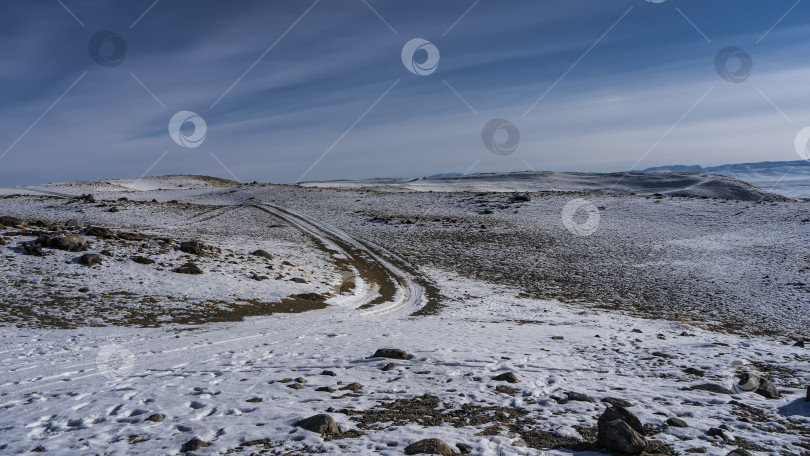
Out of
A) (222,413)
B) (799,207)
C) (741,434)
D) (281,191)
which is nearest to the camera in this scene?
(741,434)

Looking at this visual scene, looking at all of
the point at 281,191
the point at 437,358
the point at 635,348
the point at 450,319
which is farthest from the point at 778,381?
the point at 281,191

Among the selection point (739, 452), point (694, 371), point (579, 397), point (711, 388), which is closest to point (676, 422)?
point (739, 452)

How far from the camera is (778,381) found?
11.1 meters

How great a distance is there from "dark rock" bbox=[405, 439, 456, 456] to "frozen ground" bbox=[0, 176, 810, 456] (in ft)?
1.16

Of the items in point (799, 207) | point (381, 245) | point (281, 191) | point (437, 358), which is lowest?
point (437, 358)

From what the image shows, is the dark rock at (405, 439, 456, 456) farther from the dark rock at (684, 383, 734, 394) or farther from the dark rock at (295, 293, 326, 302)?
the dark rock at (295, 293, 326, 302)

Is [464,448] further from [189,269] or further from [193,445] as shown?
[189,269]

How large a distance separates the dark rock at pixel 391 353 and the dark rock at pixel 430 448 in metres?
5.18

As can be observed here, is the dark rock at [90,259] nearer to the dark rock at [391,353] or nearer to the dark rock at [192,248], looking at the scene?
the dark rock at [192,248]

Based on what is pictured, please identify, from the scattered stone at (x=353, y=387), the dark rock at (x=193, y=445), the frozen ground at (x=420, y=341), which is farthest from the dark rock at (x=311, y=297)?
the dark rock at (x=193, y=445)

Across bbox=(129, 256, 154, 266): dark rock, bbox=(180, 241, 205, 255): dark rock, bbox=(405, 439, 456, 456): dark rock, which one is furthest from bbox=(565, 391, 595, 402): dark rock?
bbox=(180, 241, 205, 255): dark rock

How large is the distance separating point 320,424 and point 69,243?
74.1 feet

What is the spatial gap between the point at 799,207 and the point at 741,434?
153ft

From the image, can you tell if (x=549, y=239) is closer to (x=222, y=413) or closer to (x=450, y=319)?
(x=450, y=319)
